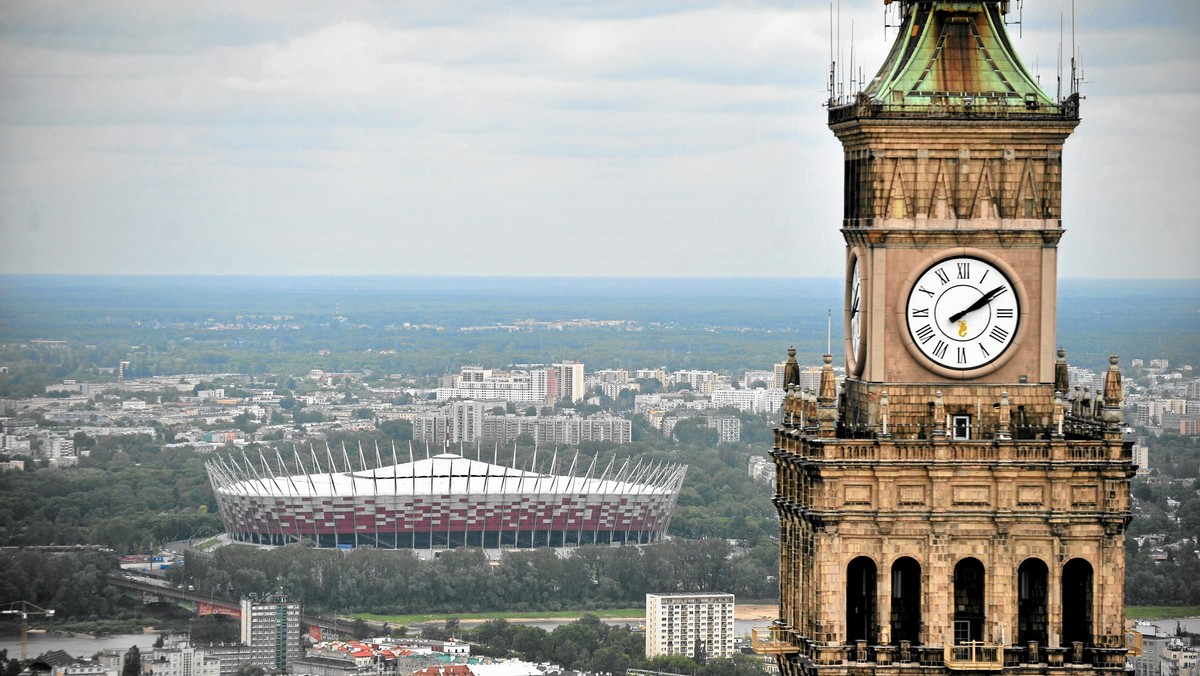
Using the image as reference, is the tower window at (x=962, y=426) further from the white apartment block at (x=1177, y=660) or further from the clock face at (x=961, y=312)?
the white apartment block at (x=1177, y=660)

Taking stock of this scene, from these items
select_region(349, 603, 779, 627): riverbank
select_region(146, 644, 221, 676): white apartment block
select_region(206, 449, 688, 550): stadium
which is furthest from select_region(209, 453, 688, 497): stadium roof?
select_region(146, 644, 221, 676): white apartment block

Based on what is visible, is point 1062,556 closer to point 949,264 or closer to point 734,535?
point 949,264

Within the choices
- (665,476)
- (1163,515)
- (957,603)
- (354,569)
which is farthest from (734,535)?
(957,603)

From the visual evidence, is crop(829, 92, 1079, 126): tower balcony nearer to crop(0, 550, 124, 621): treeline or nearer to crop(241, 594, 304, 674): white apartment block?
crop(241, 594, 304, 674): white apartment block

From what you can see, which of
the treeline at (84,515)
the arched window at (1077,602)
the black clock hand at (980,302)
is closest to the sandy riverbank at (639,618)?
the treeline at (84,515)

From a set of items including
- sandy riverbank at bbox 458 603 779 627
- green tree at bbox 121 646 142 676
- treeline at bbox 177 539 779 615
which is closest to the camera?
green tree at bbox 121 646 142 676
